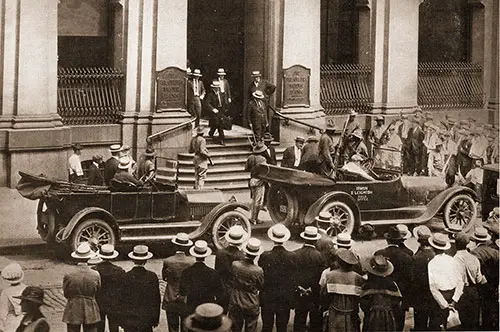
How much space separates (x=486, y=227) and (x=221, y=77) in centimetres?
994

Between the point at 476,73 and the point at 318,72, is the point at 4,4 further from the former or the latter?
the point at 476,73

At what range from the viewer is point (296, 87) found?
23422 millimetres

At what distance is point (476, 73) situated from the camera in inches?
977

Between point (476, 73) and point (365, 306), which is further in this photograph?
point (476, 73)

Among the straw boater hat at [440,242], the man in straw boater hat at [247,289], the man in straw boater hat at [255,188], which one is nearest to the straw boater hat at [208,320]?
the man in straw boater hat at [247,289]

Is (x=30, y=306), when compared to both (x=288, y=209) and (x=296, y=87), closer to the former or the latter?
(x=288, y=209)

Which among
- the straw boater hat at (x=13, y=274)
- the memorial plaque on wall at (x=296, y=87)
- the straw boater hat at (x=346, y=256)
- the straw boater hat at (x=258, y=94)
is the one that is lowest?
the straw boater hat at (x=13, y=274)

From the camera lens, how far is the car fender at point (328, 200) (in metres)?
15.9

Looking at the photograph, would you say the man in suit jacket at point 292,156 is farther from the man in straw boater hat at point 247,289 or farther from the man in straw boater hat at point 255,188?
the man in straw boater hat at point 247,289

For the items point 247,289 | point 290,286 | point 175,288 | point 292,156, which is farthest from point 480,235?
point 292,156

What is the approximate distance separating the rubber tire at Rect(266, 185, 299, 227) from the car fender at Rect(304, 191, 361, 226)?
0.30m

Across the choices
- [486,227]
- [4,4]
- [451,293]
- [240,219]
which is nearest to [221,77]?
[4,4]

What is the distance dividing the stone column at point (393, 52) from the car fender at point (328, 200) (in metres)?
8.35

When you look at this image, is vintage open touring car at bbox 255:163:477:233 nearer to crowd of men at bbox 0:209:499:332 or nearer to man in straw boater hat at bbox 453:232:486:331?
crowd of men at bbox 0:209:499:332
